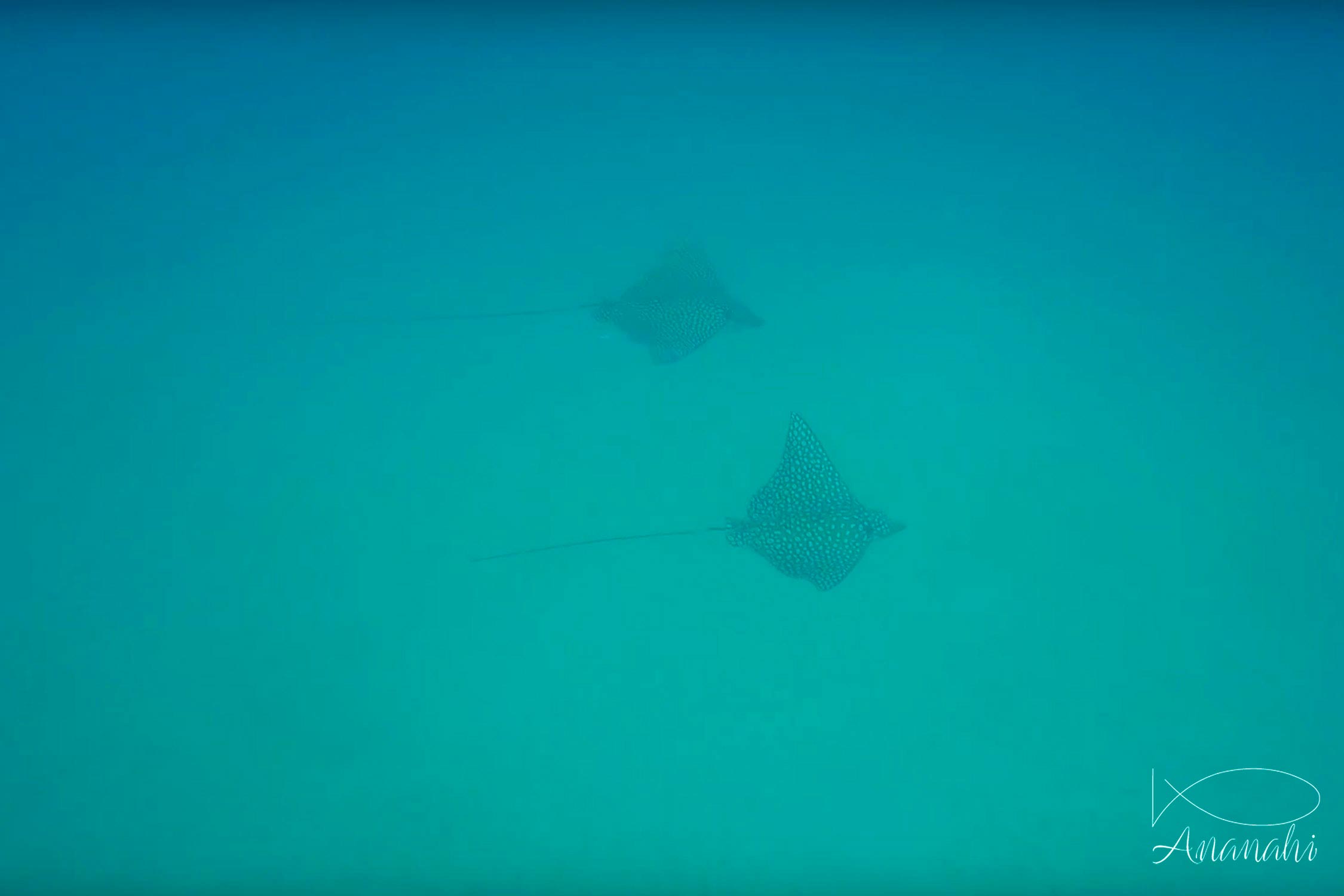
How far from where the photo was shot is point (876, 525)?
2.34 meters

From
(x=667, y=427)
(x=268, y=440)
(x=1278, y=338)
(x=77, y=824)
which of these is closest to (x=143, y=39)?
(x=268, y=440)

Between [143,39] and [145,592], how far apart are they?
163cm

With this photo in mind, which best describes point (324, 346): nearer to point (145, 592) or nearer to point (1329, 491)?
point (145, 592)

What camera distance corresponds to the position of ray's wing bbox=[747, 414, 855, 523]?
2.34 m

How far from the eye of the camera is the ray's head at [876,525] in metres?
2.33

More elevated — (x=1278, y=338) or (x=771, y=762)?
(x=1278, y=338)

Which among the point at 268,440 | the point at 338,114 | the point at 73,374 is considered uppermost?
the point at 338,114

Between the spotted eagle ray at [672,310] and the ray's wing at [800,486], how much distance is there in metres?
0.38

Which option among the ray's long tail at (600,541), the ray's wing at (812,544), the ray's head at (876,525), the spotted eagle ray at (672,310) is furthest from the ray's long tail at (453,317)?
the ray's head at (876,525)

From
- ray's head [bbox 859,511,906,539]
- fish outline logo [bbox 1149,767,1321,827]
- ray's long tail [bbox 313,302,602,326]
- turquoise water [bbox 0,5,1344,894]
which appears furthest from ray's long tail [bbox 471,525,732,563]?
fish outline logo [bbox 1149,767,1321,827]

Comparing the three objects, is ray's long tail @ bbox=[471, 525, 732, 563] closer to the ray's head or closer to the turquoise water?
the turquoise water

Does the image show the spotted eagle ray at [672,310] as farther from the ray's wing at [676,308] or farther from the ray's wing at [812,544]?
the ray's wing at [812,544]

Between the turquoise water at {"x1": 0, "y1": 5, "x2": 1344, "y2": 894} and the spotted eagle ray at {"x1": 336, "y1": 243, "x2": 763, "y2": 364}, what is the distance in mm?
40

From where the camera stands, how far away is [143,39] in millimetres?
2523
